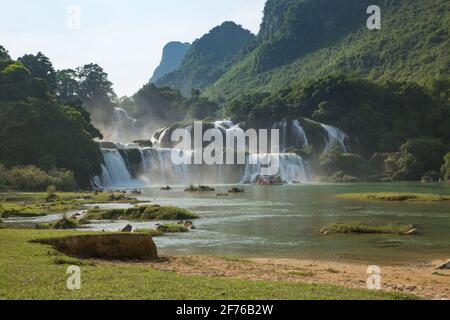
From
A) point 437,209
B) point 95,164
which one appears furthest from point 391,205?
point 95,164

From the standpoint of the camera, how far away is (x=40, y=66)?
11056 cm

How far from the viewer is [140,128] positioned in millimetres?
145500

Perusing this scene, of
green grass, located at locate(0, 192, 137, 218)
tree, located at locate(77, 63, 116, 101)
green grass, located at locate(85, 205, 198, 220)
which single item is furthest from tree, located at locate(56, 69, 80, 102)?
green grass, located at locate(85, 205, 198, 220)

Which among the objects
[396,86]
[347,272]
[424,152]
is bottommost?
[347,272]

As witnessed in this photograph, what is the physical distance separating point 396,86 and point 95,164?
66.6 metres

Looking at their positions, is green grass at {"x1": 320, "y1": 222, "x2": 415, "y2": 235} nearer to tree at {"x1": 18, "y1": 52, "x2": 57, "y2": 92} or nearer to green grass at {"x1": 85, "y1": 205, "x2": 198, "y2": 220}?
green grass at {"x1": 85, "y1": 205, "x2": 198, "y2": 220}

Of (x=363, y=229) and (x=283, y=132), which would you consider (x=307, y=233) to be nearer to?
(x=363, y=229)

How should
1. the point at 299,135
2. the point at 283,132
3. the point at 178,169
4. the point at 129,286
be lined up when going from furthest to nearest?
1. the point at 283,132
2. the point at 299,135
3. the point at 178,169
4. the point at 129,286

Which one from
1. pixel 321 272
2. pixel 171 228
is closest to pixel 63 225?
pixel 171 228

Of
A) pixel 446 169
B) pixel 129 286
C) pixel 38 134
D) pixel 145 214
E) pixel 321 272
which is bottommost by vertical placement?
pixel 321 272

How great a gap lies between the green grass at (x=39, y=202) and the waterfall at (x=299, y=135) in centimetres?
5673

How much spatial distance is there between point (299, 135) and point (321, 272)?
8798 cm

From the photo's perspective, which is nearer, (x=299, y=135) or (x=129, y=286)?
(x=129, y=286)
